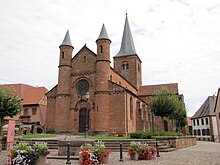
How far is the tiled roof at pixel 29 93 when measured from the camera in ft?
148

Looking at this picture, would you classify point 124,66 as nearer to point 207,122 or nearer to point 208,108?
point 208,108

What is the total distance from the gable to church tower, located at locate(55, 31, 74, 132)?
3.03 feet

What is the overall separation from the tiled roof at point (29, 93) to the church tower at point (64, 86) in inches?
549

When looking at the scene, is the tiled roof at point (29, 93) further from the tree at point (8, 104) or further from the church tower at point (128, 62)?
the tree at point (8, 104)

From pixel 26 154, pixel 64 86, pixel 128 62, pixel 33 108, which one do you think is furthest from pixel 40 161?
pixel 128 62

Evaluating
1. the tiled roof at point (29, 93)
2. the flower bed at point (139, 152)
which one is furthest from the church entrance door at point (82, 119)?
the flower bed at point (139, 152)

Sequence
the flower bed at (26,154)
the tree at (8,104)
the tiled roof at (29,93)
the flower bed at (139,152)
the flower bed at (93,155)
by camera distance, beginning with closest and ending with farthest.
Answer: the flower bed at (26,154) < the flower bed at (93,155) < the flower bed at (139,152) < the tree at (8,104) < the tiled roof at (29,93)

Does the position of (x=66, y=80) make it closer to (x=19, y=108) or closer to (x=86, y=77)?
(x=86, y=77)

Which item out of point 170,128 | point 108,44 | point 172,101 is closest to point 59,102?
point 108,44

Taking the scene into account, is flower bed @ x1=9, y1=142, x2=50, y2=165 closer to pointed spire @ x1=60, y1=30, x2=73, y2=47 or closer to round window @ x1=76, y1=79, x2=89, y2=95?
round window @ x1=76, y1=79, x2=89, y2=95

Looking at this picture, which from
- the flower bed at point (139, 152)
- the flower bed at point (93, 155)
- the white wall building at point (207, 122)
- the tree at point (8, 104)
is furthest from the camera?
the white wall building at point (207, 122)

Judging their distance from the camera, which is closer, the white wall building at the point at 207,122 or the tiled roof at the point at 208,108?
the white wall building at the point at 207,122

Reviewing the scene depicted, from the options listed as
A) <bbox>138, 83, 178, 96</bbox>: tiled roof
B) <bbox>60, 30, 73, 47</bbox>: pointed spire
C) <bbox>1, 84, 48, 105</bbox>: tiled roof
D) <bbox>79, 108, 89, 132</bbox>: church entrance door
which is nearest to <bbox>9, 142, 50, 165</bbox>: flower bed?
<bbox>79, 108, 89, 132</bbox>: church entrance door

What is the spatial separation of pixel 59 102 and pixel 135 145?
21.4m
